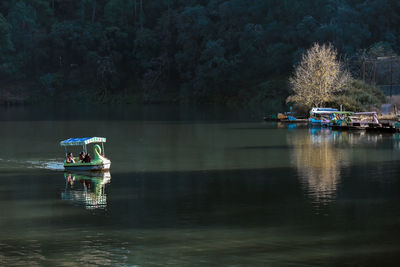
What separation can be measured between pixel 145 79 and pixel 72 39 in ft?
75.6

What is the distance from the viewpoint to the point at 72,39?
621 ft

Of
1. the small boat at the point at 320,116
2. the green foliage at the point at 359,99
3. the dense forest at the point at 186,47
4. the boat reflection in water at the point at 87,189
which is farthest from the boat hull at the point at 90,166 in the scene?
the dense forest at the point at 186,47

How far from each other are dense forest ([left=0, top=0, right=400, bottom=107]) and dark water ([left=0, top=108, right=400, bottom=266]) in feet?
303

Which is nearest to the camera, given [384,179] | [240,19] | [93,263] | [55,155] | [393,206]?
[93,263]

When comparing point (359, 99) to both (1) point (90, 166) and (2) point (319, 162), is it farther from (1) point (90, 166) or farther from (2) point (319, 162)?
(1) point (90, 166)

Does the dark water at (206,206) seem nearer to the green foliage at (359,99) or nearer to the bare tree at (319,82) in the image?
the green foliage at (359,99)

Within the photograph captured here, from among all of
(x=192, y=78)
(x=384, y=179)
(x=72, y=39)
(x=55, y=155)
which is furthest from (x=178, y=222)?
(x=72, y=39)

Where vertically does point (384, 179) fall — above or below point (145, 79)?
below

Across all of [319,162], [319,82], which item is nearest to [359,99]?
[319,82]

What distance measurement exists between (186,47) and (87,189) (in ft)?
466

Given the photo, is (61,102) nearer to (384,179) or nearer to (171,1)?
(171,1)

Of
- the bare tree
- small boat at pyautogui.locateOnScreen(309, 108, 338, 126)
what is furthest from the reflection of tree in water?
the bare tree

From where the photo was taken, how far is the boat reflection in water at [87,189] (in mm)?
38438

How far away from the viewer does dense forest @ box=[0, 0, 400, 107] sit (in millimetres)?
164000
